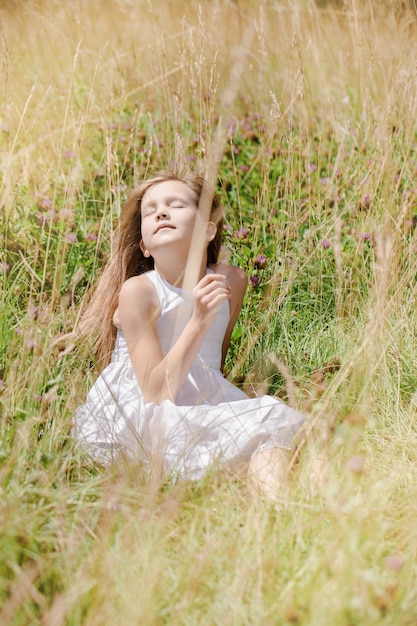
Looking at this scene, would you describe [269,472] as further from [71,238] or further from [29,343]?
[71,238]

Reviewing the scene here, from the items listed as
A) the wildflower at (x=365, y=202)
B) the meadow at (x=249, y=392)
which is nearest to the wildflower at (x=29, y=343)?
the meadow at (x=249, y=392)

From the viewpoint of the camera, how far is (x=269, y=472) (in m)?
2.03

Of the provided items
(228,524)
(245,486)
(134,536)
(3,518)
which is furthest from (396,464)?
A: (3,518)

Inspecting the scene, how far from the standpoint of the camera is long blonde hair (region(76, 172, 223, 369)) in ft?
8.59

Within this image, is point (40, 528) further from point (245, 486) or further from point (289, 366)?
point (289, 366)

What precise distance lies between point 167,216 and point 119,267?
0.29 metres

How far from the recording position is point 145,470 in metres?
2.01

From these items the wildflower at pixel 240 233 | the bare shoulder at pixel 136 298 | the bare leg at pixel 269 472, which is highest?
the bare shoulder at pixel 136 298

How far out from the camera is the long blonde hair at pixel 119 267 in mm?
2619

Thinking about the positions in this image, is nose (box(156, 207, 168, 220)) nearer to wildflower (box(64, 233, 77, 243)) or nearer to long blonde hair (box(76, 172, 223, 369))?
long blonde hair (box(76, 172, 223, 369))

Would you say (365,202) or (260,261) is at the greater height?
(365,202)

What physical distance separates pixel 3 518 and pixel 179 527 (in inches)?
16.1

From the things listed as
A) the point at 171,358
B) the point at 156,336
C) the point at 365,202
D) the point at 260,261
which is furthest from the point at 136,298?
the point at 365,202

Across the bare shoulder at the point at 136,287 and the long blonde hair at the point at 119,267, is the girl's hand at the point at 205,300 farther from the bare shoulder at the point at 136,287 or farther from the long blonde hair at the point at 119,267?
the long blonde hair at the point at 119,267
